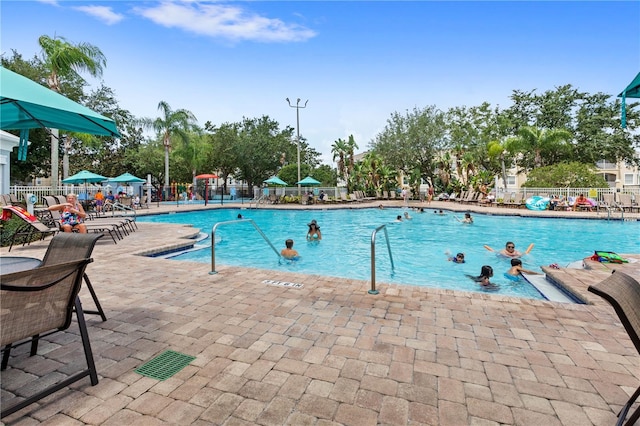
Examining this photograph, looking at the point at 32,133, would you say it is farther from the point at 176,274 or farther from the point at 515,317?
the point at 515,317

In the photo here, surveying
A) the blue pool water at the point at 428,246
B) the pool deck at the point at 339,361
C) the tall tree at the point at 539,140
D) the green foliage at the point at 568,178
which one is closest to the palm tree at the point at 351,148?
the tall tree at the point at 539,140

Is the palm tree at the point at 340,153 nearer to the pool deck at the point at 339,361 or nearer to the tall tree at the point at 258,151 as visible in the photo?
the tall tree at the point at 258,151

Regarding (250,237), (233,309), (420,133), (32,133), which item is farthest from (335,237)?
(420,133)

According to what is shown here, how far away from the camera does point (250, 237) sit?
1354cm

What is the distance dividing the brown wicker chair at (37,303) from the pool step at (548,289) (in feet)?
19.3

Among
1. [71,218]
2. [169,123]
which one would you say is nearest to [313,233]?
[71,218]

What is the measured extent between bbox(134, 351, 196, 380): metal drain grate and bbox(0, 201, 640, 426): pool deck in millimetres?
67

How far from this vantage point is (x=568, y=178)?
22531mm

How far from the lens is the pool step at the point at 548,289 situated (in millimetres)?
4875

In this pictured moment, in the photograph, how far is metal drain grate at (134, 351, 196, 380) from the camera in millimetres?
2488

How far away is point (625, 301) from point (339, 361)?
1913 mm

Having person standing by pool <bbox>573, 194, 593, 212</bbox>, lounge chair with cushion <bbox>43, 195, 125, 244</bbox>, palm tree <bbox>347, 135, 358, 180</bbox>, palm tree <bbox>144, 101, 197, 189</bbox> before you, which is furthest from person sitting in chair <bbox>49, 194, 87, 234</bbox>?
palm tree <bbox>347, 135, 358, 180</bbox>

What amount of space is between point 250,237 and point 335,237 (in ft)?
11.8

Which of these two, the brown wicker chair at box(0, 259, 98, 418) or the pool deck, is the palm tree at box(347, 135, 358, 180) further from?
the brown wicker chair at box(0, 259, 98, 418)
